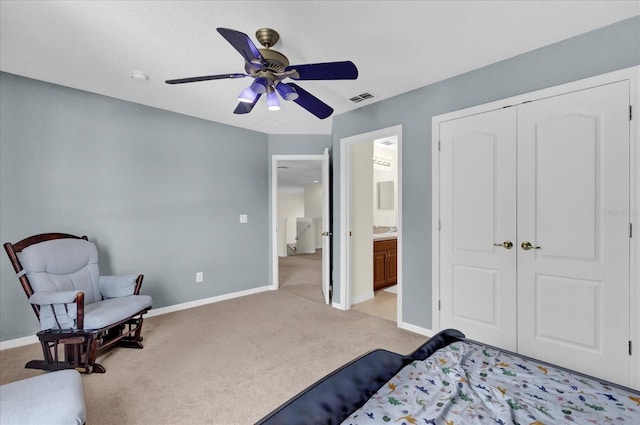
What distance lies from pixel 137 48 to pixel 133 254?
7.35ft

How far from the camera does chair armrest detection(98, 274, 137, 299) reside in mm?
2795

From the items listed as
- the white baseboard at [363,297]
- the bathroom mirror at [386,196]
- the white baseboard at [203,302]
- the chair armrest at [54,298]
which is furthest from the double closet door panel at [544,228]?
the bathroom mirror at [386,196]

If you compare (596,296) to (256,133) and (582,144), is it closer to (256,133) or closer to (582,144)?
(582,144)

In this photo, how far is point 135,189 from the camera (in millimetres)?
3494

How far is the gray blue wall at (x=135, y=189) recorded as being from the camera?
9.16ft

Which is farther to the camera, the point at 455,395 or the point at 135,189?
the point at 135,189

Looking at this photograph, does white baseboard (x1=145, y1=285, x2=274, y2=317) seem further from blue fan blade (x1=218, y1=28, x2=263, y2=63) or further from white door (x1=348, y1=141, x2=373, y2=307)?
blue fan blade (x1=218, y1=28, x2=263, y2=63)

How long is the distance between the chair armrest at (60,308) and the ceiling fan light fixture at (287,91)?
208 cm

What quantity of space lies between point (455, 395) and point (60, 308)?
2705mm

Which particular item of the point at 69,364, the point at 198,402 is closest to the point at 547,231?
the point at 198,402

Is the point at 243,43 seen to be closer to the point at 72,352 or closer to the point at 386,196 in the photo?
the point at 72,352

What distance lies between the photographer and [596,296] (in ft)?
6.71

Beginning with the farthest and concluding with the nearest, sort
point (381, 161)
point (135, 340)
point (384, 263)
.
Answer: point (381, 161) < point (384, 263) < point (135, 340)

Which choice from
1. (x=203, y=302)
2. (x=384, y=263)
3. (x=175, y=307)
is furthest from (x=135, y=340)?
(x=384, y=263)
